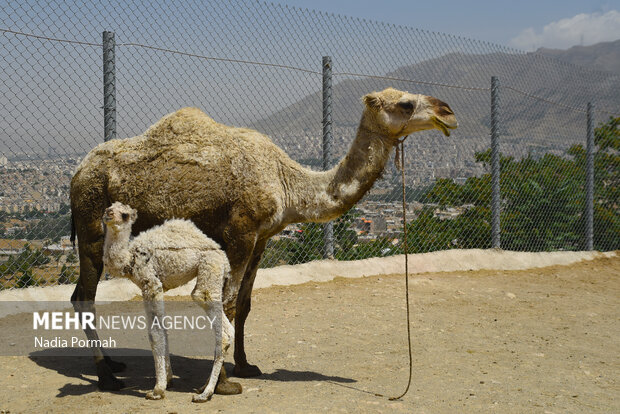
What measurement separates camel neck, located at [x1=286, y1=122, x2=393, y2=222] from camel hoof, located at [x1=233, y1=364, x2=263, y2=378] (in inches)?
49.5

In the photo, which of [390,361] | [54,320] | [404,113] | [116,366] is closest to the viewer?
[404,113]

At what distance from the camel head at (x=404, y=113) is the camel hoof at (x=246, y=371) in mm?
2116

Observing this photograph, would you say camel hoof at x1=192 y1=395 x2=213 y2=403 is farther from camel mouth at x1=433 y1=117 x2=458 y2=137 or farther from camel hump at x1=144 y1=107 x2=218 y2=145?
camel mouth at x1=433 y1=117 x2=458 y2=137

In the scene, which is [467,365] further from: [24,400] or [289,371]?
[24,400]

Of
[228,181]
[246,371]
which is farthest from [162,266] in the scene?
[246,371]

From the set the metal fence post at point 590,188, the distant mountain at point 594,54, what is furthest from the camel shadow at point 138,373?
the distant mountain at point 594,54

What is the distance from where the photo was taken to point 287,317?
6883 mm

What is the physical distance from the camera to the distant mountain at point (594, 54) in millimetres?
87875

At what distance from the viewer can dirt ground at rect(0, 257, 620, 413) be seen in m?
4.18

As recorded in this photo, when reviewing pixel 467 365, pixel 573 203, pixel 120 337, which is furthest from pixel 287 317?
pixel 573 203

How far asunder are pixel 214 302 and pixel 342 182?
1343 millimetres

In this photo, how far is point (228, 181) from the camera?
4.41 metres

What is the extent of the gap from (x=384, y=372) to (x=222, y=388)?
1406 mm

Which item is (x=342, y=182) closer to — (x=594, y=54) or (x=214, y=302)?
(x=214, y=302)
